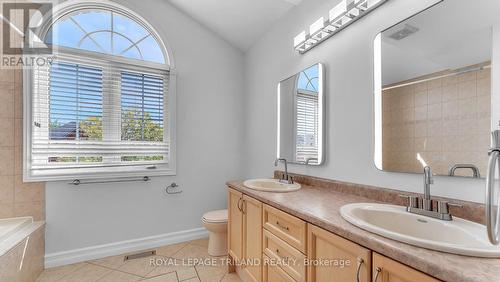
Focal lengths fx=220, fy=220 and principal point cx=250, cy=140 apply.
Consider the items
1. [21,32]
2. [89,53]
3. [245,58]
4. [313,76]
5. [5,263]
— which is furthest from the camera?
[245,58]

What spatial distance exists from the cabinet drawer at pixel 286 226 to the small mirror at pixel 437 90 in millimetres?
642

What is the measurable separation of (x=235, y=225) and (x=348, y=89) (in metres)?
1.44

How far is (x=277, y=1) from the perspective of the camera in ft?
7.07

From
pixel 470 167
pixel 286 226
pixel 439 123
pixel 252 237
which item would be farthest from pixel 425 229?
pixel 252 237

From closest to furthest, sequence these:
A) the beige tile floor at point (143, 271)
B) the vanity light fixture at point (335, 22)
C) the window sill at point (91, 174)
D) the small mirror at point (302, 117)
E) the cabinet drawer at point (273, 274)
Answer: the cabinet drawer at point (273, 274) < the vanity light fixture at point (335, 22) < the small mirror at point (302, 117) < the beige tile floor at point (143, 271) < the window sill at point (91, 174)

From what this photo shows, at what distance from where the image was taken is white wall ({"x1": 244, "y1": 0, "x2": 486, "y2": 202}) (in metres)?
1.21

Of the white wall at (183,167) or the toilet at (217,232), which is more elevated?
the white wall at (183,167)

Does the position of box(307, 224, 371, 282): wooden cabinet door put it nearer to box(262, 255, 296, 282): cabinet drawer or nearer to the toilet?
box(262, 255, 296, 282): cabinet drawer

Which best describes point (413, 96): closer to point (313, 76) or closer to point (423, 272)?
point (313, 76)

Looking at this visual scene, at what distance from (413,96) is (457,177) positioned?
47 centimetres

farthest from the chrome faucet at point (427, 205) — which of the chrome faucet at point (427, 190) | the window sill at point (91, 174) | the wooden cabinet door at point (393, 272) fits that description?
the window sill at point (91, 174)

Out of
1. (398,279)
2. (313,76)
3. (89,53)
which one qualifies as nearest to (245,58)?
(313,76)

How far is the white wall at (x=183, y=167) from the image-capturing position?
2.24m

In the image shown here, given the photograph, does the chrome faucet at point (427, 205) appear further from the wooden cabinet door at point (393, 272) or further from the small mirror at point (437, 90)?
the wooden cabinet door at point (393, 272)
